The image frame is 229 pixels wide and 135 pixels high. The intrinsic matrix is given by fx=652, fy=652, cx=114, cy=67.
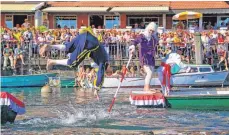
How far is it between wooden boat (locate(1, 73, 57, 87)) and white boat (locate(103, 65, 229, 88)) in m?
3.14

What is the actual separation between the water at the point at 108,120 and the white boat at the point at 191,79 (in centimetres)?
851

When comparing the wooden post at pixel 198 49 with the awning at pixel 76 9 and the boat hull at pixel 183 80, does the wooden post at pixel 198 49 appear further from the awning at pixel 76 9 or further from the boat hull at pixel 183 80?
the awning at pixel 76 9

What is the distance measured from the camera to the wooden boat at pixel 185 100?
62.3 feet

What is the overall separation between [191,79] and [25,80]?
796 cm

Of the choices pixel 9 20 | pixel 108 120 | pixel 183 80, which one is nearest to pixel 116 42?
pixel 183 80

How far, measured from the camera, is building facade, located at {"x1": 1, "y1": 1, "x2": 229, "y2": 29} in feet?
149

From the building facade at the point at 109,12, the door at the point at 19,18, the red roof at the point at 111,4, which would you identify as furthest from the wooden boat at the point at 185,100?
the door at the point at 19,18

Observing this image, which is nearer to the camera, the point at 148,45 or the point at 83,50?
the point at 83,50

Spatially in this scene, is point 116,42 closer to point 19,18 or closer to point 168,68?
point 168,68

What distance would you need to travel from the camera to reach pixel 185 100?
1920 cm

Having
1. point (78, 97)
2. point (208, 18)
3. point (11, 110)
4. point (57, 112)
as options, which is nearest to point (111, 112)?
point (57, 112)

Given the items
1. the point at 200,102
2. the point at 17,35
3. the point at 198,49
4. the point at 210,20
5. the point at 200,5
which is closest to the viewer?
the point at 200,102

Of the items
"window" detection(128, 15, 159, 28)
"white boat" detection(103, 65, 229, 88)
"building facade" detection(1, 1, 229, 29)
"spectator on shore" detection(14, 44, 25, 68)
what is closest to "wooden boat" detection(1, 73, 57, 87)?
"spectator on shore" detection(14, 44, 25, 68)

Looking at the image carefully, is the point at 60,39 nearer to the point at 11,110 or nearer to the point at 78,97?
the point at 78,97
